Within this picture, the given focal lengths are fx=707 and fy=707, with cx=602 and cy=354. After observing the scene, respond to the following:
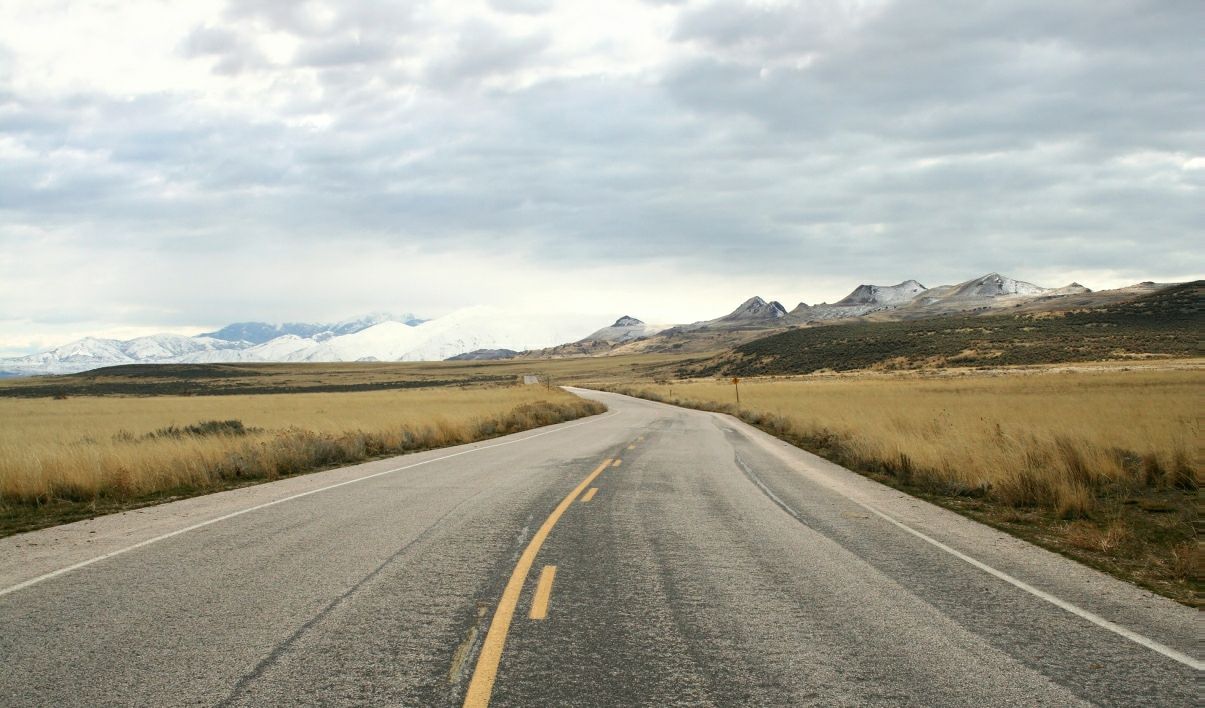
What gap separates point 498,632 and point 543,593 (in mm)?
973

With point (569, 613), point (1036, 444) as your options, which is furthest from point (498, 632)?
point (1036, 444)

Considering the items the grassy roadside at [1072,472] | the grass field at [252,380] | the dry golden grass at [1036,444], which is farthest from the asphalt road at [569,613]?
the grass field at [252,380]

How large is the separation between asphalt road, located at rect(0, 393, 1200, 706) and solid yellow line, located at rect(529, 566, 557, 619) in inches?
1.1

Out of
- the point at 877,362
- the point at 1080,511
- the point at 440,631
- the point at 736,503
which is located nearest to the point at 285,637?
the point at 440,631

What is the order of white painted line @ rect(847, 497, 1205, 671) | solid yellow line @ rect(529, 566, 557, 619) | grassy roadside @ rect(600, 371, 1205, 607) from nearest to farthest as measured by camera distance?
white painted line @ rect(847, 497, 1205, 671) < solid yellow line @ rect(529, 566, 557, 619) < grassy roadside @ rect(600, 371, 1205, 607)

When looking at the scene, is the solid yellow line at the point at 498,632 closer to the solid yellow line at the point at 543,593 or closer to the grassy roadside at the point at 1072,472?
the solid yellow line at the point at 543,593

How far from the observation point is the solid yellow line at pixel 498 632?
13.3ft

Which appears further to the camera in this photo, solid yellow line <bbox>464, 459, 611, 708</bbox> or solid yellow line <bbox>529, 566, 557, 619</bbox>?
solid yellow line <bbox>529, 566, 557, 619</bbox>

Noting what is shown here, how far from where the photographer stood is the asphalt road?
425cm

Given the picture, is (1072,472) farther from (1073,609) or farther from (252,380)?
(252,380)

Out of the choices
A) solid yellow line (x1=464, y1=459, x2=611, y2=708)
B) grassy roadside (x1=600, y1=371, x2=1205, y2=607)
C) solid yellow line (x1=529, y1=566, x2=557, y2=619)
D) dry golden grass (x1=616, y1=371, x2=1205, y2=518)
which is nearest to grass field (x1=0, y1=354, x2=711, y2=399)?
dry golden grass (x1=616, y1=371, x2=1205, y2=518)

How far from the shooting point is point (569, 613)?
5.52m

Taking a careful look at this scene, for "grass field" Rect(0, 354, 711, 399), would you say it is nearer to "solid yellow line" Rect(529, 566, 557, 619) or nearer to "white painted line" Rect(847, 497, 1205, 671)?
"white painted line" Rect(847, 497, 1205, 671)

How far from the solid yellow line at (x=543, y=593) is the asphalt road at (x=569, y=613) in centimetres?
3
